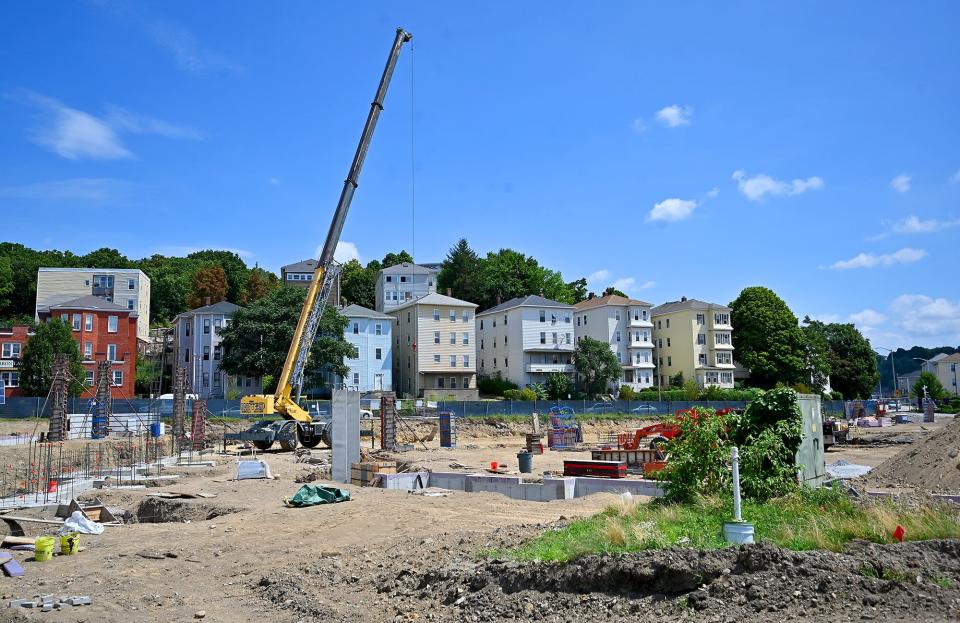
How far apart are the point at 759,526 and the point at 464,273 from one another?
8878 centimetres

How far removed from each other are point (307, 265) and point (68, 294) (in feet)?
112

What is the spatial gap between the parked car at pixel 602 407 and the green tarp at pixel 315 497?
45976mm

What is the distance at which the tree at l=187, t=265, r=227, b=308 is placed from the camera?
325 feet

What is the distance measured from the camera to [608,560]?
9727mm

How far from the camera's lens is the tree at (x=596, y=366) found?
76312 millimetres

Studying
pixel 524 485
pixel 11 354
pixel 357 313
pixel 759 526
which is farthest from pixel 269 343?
pixel 759 526

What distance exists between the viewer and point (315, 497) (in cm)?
1995

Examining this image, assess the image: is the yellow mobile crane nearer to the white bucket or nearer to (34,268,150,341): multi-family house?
the white bucket

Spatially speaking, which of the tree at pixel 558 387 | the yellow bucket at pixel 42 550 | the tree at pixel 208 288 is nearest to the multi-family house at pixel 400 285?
the tree at pixel 208 288

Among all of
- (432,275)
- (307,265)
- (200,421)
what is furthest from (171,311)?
(200,421)

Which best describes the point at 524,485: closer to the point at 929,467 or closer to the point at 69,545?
the point at 929,467

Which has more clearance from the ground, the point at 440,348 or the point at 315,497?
the point at 440,348

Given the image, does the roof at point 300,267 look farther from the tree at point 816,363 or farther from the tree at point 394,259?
the tree at point 816,363

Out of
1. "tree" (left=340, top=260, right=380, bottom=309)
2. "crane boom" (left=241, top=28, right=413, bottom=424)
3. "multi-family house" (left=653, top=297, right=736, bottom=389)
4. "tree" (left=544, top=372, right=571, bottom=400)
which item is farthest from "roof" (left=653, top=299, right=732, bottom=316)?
"crane boom" (left=241, top=28, right=413, bottom=424)
